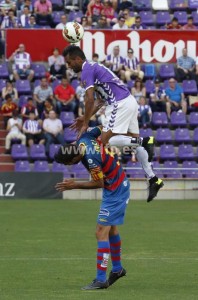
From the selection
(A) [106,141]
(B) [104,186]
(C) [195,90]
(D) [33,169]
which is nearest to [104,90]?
(A) [106,141]

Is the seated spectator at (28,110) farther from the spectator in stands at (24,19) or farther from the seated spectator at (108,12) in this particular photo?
the seated spectator at (108,12)

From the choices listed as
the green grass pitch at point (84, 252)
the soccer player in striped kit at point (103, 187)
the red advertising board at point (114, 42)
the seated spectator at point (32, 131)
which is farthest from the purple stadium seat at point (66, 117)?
the soccer player in striped kit at point (103, 187)

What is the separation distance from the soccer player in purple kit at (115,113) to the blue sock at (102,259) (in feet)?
5.50

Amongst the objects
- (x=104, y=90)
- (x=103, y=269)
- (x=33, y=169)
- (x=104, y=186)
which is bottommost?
(x=33, y=169)

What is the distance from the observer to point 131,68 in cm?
3272

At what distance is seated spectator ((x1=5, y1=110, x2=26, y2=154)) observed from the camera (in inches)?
1204

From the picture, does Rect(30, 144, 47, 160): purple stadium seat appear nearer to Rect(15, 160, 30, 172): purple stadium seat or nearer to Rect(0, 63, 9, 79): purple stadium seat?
Rect(15, 160, 30, 172): purple stadium seat

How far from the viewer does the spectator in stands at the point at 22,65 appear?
32.5 metres

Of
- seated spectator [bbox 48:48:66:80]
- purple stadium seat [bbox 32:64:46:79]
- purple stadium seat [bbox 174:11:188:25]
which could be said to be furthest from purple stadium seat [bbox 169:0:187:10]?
purple stadium seat [bbox 32:64:46:79]

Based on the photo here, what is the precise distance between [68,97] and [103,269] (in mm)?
19810

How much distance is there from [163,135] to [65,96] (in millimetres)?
3304

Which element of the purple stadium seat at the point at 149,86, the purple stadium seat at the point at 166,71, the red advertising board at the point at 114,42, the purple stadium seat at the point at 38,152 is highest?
the red advertising board at the point at 114,42

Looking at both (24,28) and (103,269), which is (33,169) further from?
(103,269)

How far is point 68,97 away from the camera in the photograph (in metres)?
31.6
